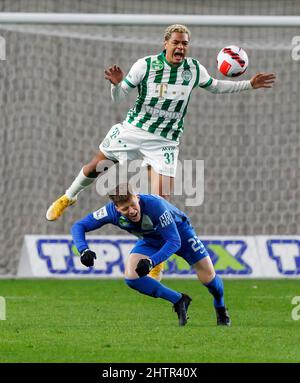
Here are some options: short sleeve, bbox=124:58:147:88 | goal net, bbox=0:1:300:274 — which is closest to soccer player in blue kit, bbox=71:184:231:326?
short sleeve, bbox=124:58:147:88

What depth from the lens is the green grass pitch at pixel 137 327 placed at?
24.5 ft

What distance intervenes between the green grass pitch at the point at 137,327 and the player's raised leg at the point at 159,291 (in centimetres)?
14

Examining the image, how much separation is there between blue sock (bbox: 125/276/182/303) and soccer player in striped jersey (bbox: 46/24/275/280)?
5.70 feet

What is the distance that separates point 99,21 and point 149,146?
4.84ft

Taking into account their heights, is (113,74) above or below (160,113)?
above

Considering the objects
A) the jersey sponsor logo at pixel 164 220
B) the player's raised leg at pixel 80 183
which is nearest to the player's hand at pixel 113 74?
the player's raised leg at pixel 80 183

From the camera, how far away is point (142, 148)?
11.2 metres

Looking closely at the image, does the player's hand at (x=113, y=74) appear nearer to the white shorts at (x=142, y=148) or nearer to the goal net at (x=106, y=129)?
the white shorts at (x=142, y=148)

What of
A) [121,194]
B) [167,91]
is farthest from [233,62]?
[121,194]

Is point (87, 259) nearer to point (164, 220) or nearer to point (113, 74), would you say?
point (164, 220)

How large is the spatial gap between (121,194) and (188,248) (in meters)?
1.02

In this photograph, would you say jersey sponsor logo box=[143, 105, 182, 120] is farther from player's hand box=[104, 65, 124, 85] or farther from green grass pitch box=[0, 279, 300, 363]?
green grass pitch box=[0, 279, 300, 363]

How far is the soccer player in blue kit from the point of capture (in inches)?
347

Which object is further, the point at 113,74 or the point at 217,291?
the point at 113,74
